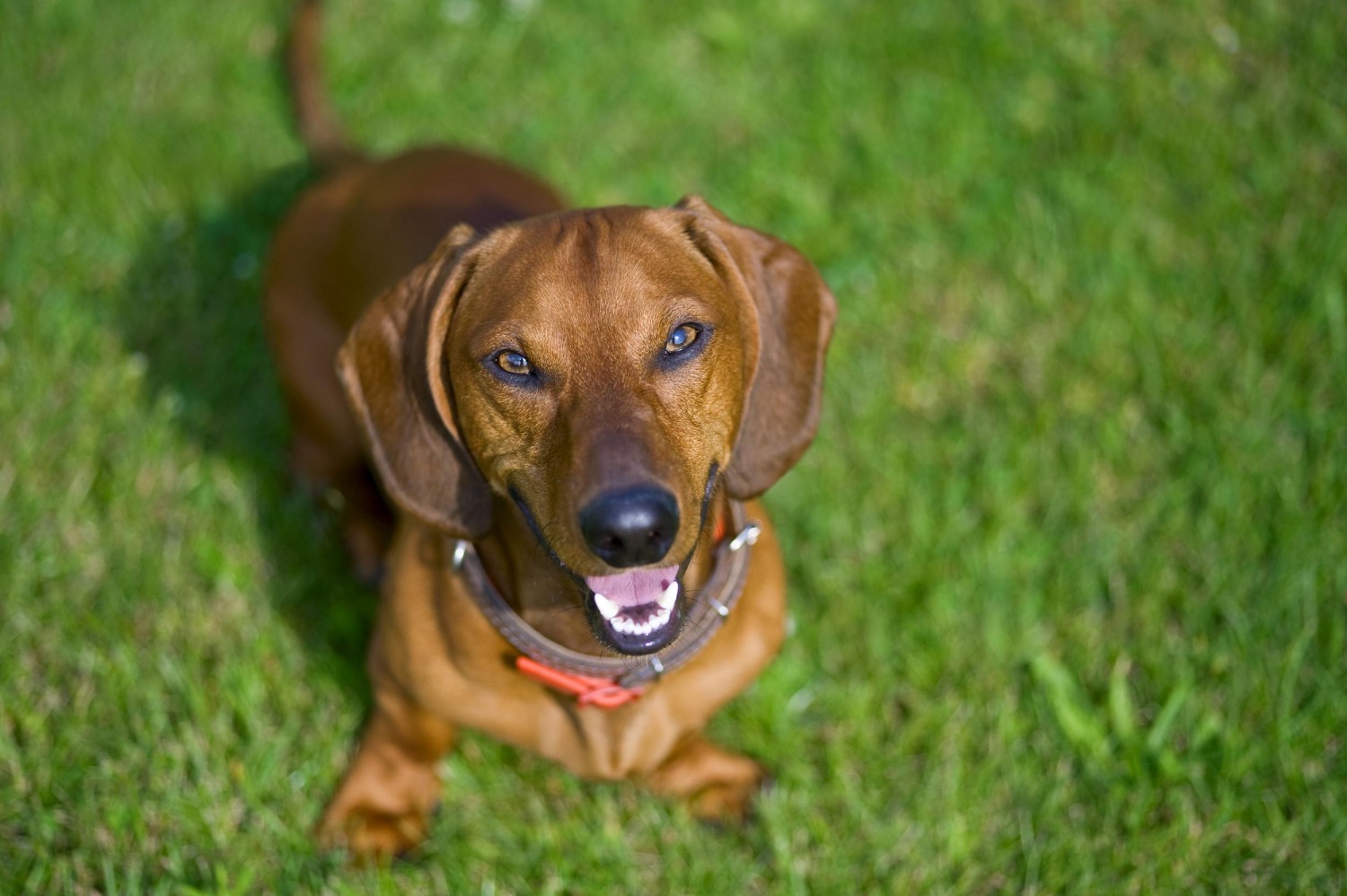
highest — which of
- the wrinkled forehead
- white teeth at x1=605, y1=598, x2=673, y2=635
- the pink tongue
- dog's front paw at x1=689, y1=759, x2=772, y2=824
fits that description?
the wrinkled forehead

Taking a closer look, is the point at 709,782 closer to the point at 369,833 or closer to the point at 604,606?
the point at 369,833

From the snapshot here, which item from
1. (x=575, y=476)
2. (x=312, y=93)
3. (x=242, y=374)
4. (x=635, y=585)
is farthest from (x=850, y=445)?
(x=312, y=93)

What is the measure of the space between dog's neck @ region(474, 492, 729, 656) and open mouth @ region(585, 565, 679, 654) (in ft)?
0.27

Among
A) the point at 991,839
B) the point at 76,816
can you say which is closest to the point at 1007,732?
the point at 991,839

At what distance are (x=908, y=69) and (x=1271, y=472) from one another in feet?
7.72

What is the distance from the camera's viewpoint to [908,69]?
5199mm

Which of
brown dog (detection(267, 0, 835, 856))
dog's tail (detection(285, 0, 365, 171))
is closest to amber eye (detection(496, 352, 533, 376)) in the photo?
brown dog (detection(267, 0, 835, 856))

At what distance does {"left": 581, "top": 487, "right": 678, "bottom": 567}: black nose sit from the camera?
2.14m

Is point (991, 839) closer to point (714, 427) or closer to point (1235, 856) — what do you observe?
point (1235, 856)

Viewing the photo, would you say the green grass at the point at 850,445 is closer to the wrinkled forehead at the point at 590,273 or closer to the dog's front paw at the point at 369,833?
the dog's front paw at the point at 369,833

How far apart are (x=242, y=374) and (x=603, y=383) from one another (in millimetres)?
2384

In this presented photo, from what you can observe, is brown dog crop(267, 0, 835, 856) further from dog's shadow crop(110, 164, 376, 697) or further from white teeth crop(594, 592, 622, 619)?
dog's shadow crop(110, 164, 376, 697)

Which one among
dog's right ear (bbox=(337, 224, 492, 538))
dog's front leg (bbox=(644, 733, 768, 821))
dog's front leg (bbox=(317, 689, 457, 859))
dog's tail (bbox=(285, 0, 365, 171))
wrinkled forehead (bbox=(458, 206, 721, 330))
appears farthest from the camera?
dog's tail (bbox=(285, 0, 365, 171))

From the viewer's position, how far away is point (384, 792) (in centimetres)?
311
